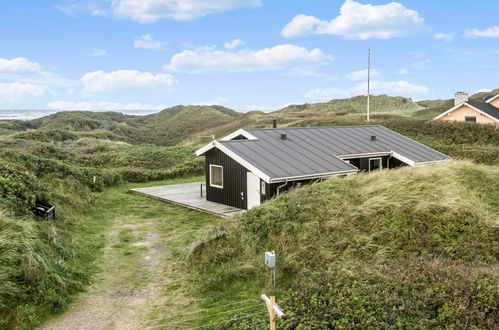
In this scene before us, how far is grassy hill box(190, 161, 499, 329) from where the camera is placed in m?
6.38

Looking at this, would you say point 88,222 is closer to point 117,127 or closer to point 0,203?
point 0,203

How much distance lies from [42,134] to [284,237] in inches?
1860

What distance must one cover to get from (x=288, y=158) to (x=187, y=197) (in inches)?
203

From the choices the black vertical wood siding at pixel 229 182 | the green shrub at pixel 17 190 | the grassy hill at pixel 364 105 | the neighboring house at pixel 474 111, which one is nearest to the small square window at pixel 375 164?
the black vertical wood siding at pixel 229 182

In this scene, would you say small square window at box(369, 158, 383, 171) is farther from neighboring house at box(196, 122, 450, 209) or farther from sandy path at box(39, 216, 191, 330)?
sandy path at box(39, 216, 191, 330)

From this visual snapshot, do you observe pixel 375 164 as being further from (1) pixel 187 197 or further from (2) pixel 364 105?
(2) pixel 364 105

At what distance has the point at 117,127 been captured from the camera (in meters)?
78.6

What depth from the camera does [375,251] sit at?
9016 millimetres

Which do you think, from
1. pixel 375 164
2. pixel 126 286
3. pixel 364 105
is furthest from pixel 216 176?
pixel 364 105

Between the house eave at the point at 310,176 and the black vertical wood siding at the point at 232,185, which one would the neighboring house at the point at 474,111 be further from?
the house eave at the point at 310,176

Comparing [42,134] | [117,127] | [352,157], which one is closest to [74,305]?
[352,157]

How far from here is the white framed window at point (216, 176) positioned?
667 inches

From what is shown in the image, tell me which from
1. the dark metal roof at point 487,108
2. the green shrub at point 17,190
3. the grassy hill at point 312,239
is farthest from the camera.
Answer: the dark metal roof at point 487,108

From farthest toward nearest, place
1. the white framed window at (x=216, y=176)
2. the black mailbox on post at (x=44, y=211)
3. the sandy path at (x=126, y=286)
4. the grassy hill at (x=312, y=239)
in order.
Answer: the white framed window at (x=216, y=176) → the black mailbox on post at (x=44, y=211) → the sandy path at (x=126, y=286) → the grassy hill at (x=312, y=239)
